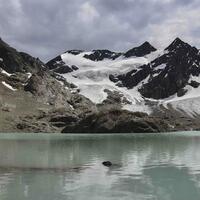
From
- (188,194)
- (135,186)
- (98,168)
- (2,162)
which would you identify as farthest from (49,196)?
(2,162)

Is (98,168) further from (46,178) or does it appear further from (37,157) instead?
(37,157)

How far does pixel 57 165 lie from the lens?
5741 centimetres

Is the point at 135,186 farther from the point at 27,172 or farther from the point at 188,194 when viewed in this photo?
the point at 27,172

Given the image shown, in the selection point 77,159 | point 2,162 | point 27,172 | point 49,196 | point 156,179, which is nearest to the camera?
point 49,196

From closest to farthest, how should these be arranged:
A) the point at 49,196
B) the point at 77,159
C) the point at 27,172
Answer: the point at 49,196 < the point at 27,172 < the point at 77,159

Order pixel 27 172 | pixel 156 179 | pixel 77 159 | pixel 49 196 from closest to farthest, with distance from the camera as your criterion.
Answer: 1. pixel 49 196
2. pixel 156 179
3. pixel 27 172
4. pixel 77 159

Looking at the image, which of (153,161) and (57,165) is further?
(153,161)

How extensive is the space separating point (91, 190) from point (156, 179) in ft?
27.7

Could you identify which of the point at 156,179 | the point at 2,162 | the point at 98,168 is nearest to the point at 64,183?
the point at 156,179

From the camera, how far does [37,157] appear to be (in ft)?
226

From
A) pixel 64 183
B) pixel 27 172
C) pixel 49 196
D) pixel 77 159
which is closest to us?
pixel 49 196

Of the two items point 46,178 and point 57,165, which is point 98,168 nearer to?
point 57,165

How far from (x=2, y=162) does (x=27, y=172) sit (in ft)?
42.1

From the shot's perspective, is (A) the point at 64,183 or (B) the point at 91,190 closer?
(B) the point at 91,190
